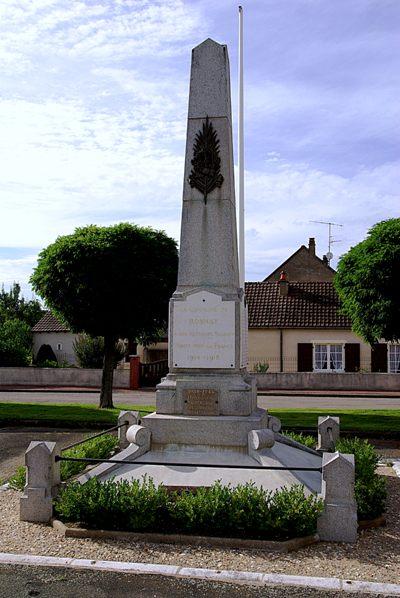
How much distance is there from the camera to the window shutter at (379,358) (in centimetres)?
3706

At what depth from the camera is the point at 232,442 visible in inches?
388

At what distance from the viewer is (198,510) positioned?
781 cm

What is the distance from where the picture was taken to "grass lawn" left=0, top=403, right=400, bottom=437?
17.1 m

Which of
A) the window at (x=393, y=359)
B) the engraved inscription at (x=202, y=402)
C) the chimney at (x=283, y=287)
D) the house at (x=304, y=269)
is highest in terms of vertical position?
the house at (x=304, y=269)

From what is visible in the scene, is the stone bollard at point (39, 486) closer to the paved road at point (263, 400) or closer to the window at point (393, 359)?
the paved road at point (263, 400)

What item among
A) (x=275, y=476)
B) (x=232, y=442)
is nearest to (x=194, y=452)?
(x=232, y=442)

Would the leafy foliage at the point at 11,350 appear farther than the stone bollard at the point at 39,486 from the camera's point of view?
Yes

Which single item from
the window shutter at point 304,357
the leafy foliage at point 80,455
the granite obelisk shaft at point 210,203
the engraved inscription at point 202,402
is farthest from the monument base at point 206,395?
the window shutter at point 304,357

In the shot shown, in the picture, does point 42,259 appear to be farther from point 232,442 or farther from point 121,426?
point 232,442

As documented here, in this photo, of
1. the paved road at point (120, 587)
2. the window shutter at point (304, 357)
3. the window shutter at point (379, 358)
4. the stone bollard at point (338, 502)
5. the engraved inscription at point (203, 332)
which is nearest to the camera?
the paved road at point (120, 587)

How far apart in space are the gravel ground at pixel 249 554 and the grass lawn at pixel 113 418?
898 centimetres

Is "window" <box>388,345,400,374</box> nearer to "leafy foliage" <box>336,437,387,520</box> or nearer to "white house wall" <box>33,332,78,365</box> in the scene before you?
"white house wall" <box>33,332,78,365</box>

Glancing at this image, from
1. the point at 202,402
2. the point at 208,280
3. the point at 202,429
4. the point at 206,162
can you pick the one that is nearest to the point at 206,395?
the point at 202,402

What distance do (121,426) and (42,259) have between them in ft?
36.0
